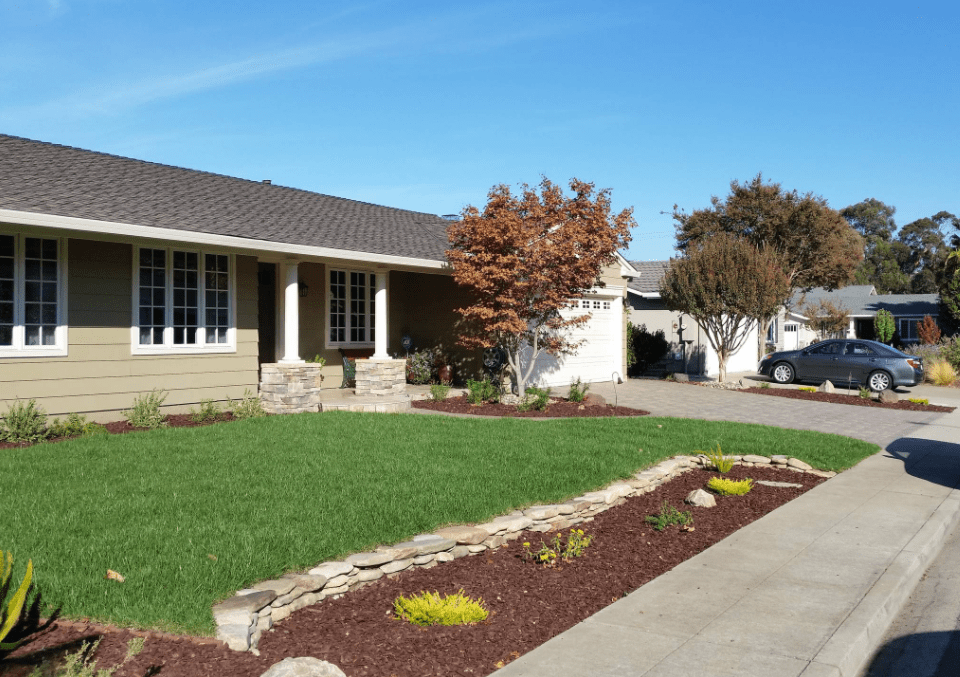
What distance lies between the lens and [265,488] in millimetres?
7273

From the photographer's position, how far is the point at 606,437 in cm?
1112

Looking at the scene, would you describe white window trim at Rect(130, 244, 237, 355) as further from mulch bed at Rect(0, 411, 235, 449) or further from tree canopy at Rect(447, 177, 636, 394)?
tree canopy at Rect(447, 177, 636, 394)

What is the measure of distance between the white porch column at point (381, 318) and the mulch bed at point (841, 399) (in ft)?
33.9

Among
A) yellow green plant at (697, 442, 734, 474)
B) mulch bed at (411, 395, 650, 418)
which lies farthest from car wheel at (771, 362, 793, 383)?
yellow green plant at (697, 442, 734, 474)

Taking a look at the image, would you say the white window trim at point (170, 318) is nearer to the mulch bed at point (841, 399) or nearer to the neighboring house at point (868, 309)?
the mulch bed at point (841, 399)

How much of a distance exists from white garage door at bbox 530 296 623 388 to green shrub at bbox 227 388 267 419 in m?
7.58

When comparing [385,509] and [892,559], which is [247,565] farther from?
[892,559]

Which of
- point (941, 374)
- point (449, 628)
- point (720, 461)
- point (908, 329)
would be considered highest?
point (908, 329)

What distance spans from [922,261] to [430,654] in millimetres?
77073

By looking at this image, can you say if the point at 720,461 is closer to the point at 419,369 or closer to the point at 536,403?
the point at 536,403

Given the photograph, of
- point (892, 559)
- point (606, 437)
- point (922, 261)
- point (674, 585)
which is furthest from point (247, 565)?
point (922, 261)

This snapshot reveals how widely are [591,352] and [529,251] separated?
22.6 ft

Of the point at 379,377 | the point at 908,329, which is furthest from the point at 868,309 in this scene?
the point at 379,377

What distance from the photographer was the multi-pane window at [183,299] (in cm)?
1210
